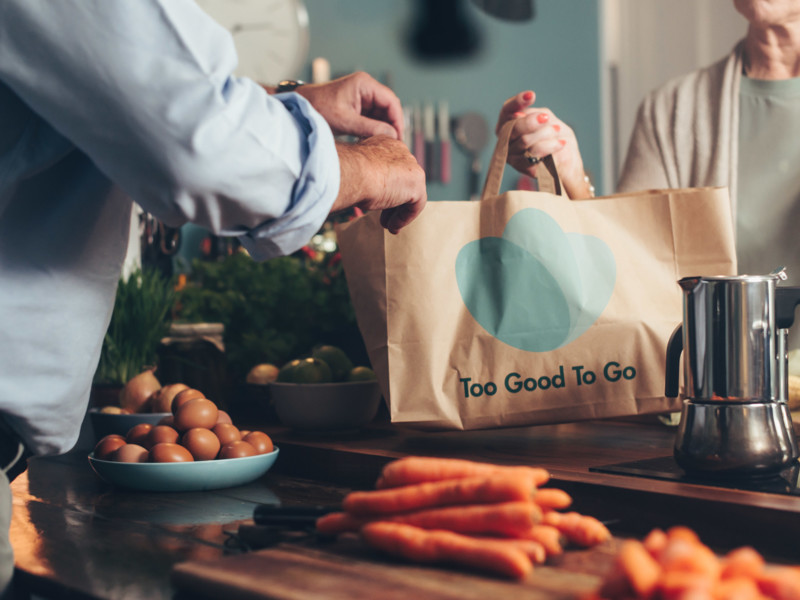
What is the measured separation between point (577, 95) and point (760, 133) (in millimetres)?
2130

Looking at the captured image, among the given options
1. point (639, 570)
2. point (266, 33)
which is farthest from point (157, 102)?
point (266, 33)

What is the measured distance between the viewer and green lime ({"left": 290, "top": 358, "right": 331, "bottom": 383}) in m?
1.33

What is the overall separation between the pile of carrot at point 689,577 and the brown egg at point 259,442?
64 cm

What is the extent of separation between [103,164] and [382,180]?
299 mm

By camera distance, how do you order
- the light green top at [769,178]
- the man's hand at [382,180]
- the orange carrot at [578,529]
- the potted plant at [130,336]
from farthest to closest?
the light green top at [769,178], the potted plant at [130,336], the man's hand at [382,180], the orange carrot at [578,529]

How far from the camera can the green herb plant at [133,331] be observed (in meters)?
1.50

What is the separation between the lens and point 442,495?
0.69m

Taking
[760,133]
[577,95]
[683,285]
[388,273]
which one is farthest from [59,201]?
[577,95]

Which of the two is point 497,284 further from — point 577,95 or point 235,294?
point 577,95

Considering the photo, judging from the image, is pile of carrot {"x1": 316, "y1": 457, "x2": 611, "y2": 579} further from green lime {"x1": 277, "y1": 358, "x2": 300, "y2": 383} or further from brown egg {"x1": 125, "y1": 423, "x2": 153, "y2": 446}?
green lime {"x1": 277, "y1": 358, "x2": 300, "y2": 383}

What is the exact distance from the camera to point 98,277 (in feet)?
2.85

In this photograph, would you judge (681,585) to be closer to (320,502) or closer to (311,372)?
(320,502)

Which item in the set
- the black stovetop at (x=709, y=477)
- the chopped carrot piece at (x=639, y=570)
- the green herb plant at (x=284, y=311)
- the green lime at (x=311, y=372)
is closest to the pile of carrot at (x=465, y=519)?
the chopped carrot piece at (x=639, y=570)

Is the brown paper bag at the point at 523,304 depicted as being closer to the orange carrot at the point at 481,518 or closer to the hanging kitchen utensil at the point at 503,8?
the orange carrot at the point at 481,518
